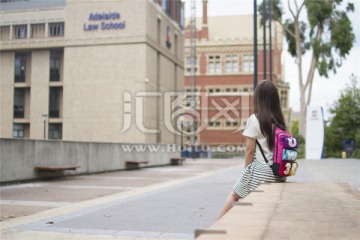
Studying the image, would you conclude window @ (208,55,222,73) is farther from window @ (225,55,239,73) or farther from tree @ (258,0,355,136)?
tree @ (258,0,355,136)

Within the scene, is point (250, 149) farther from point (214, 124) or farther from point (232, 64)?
point (232, 64)

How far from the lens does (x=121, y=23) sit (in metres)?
44.8

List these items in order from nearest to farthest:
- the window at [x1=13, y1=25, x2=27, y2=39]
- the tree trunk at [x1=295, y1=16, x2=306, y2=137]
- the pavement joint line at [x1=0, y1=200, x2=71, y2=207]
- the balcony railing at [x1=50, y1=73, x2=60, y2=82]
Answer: the pavement joint line at [x1=0, y1=200, x2=71, y2=207], the tree trunk at [x1=295, y1=16, x2=306, y2=137], the window at [x1=13, y1=25, x2=27, y2=39], the balcony railing at [x1=50, y1=73, x2=60, y2=82]

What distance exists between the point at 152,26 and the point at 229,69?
Result: 28.5 m

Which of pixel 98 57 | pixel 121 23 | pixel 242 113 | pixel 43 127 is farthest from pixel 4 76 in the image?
pixel 242 113

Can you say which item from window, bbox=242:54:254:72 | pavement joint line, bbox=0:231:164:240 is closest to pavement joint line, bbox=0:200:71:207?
pavement joint line, bbox=0:231:164:240

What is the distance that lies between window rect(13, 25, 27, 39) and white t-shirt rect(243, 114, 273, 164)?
45886 mm

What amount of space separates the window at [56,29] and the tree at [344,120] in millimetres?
26724

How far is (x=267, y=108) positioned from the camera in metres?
4.38

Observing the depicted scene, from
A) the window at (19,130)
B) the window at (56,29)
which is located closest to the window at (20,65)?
the window at (56,29)

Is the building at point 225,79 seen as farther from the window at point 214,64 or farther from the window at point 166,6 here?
the window at point 166,6

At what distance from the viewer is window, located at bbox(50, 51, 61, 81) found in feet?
158

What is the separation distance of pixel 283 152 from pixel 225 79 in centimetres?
6772

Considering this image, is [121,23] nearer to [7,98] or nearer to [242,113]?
[7,98]
